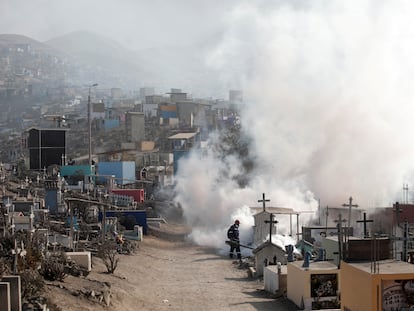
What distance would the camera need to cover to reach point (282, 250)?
28.9 meters

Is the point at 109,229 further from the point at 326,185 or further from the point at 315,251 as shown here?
the point at 326,185

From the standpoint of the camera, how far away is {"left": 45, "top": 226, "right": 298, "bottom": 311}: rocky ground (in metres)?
20.3

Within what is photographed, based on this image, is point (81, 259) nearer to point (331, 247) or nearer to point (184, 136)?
point (331, 247)

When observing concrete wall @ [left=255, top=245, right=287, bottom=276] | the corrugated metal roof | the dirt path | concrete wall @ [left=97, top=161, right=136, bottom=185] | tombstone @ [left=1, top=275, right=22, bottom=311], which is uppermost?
the corrugated metal roof

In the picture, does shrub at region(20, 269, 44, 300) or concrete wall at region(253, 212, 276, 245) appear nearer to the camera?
shrub at region(20, 269, 44, 300)

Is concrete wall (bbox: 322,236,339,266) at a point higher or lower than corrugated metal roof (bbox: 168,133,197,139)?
lower

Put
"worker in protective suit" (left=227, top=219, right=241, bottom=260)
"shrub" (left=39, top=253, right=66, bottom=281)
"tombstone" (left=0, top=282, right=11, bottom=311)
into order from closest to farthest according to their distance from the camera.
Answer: "tombstone" (left=0, top=282, right=11, bottom=311), "shrub" (left=39, top=253, right=66, bottom=281), "worker in protective suit" (left=227, top=219, right=241, bottom=260)

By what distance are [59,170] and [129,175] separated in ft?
19.3

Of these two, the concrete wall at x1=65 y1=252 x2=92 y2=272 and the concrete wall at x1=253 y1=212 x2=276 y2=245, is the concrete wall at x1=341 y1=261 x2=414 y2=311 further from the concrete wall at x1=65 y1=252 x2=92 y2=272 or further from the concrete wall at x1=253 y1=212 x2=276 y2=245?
the concrete wall at x1=253 y1=212 x2=276 y2=245

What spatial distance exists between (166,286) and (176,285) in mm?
401

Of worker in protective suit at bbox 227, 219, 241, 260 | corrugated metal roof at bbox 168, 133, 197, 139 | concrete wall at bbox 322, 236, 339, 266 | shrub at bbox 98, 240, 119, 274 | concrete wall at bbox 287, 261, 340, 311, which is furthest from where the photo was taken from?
corrugated metal roof at bbox 168, 133, 197, 139

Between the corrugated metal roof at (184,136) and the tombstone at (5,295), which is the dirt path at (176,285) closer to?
the tombstone at (5,295)

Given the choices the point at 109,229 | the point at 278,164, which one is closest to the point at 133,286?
the point at 109,229

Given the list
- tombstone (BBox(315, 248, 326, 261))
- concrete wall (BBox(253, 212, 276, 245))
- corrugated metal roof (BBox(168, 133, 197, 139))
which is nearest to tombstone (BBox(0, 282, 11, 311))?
tombstone (BBox(315, 248, 326, 261))
